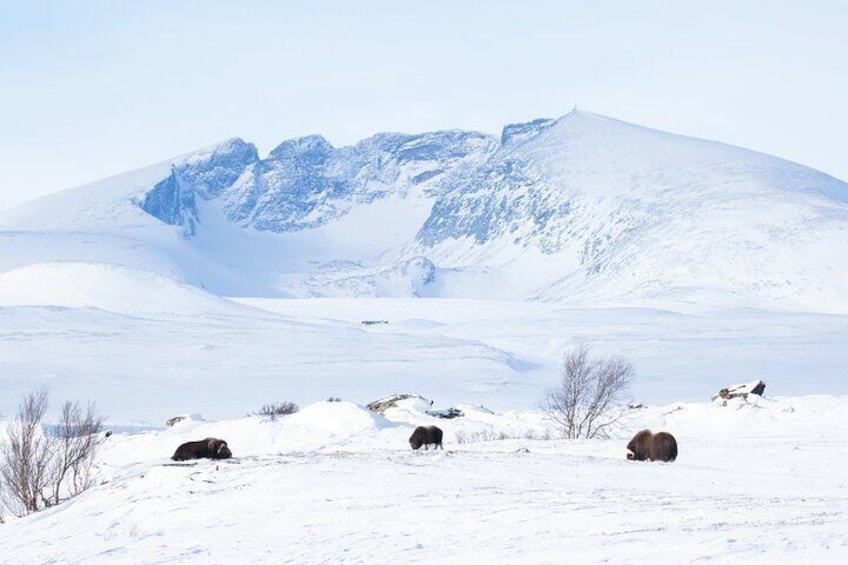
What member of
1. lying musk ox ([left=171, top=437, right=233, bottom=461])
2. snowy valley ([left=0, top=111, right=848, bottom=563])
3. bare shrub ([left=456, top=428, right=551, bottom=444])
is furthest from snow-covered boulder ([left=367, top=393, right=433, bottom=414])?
lying musk ox ([left=171, top=437, right=233, bottom=461])

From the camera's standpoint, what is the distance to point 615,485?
21359 millimetres

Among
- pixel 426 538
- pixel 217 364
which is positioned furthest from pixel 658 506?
pixel 217 364

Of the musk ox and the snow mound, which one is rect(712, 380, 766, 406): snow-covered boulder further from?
the snow mound

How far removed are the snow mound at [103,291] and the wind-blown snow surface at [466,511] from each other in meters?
144

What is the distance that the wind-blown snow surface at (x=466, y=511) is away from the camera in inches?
530

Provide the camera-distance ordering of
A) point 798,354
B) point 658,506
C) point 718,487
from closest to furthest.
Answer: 1. point 658,506
2. point 718,487
3. point 798,354

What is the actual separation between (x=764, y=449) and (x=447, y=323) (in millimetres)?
140276

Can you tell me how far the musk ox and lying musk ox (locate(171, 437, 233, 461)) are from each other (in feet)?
32.6

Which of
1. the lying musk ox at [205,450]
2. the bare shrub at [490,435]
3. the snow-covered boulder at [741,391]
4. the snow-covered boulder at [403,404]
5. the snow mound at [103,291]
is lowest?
the bare shrub at [490,435]

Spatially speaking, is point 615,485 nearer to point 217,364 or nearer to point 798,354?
point 217,364

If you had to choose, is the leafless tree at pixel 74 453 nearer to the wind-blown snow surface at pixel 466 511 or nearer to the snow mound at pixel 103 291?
the wind-blown snow surface at pixel 466 511

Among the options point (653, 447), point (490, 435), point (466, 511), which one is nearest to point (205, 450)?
point (653, 447)

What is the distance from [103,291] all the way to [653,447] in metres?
162

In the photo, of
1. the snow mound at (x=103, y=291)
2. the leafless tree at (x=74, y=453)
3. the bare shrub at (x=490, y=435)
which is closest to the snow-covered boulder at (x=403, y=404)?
the bare shrub at (x=490, y=435)
